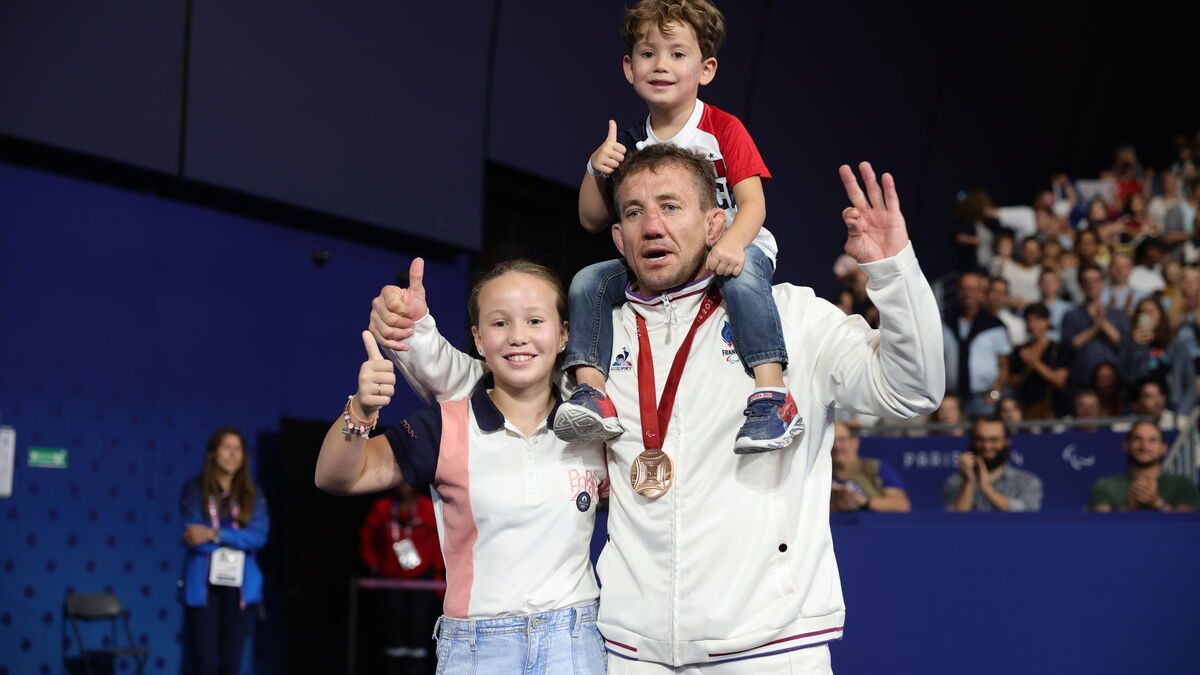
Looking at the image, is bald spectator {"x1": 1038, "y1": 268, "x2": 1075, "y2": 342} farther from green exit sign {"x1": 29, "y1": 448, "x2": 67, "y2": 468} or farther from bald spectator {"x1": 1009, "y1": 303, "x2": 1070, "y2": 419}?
green exit sign {"x1": 29, "y1": 448, "x2": 67, "y2": 468}

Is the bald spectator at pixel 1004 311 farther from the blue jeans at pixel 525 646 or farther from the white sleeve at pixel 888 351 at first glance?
the blue jeans at pixel 525 646

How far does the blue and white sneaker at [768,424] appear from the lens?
9.27 ft

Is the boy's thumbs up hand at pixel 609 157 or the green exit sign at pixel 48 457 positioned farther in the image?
the green exit sign at pixel 48 457

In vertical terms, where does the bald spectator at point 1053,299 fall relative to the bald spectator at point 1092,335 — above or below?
above

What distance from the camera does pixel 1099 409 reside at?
9914 mm

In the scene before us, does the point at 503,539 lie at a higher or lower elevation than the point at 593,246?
lower

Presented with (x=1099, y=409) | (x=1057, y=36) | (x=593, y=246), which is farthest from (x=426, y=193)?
(x=1057, y=36)

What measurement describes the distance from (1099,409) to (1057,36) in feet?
35.1

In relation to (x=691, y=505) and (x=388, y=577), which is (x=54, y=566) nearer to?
(x=388, y=577)

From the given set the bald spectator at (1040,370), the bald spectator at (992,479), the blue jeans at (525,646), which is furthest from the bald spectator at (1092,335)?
the blue jeans at (525,646)

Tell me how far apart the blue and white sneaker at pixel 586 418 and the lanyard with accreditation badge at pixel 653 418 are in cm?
8

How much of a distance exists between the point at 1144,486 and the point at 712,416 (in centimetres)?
443

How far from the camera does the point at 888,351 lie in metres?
2.89

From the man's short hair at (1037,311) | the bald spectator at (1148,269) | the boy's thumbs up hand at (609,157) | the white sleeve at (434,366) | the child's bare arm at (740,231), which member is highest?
the bald spectator at (1148,269)
